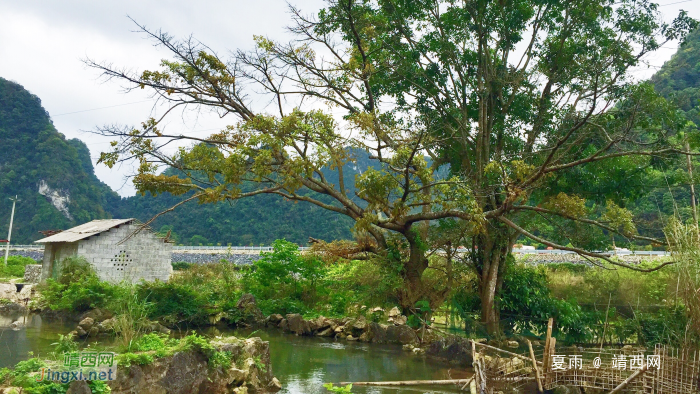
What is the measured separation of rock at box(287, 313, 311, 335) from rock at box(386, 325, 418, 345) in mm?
1902

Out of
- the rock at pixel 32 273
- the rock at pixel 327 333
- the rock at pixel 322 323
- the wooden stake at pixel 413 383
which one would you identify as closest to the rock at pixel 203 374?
the wooden stake at pixel 413 383

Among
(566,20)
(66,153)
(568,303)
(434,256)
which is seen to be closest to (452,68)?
(566,20)

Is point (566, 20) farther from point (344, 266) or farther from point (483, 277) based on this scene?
point (344, 266)

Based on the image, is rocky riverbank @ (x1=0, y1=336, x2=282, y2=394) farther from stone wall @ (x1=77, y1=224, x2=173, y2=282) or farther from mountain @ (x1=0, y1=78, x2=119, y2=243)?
mountain @ (x1=0, y1=78, x2=119, y2=243)

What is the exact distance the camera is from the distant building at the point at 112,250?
52.1 ft

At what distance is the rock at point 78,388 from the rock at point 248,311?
812cm

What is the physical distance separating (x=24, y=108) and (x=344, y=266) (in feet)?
129

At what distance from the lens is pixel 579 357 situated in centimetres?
643

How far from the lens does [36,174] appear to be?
3984 cm

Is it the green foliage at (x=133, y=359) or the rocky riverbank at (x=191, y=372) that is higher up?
the green foliage at (x=133, y=359)

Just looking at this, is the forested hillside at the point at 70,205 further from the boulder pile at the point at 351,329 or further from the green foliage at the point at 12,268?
the boulder pile at the point at 351,329

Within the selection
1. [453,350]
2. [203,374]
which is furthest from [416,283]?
[203,374]

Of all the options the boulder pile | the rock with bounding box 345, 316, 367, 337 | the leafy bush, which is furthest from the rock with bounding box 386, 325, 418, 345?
the leafy bush

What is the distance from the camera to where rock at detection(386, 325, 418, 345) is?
404 inches
